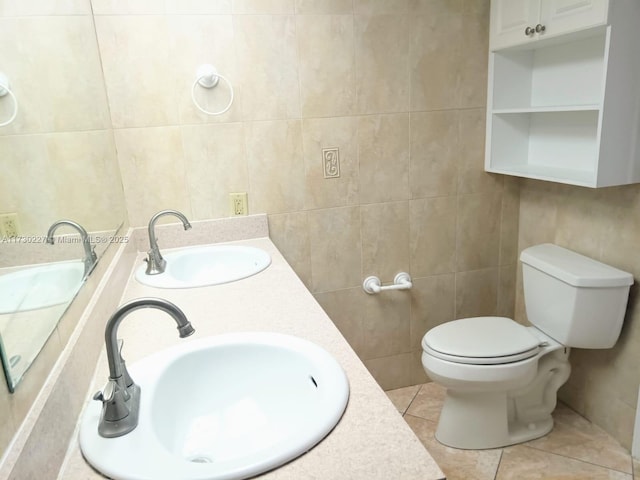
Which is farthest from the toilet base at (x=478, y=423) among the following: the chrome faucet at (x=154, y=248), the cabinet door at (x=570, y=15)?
the cabinet door at (x=570, y=15)

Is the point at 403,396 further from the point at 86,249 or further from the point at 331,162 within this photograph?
the point at 86,249

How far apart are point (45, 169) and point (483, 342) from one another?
5.31 ft

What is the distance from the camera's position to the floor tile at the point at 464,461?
1820 millimetres

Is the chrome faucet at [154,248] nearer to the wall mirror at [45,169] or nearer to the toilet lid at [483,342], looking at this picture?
the wall mirror at [45,169]

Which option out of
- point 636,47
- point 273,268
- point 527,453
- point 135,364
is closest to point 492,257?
point 527,453

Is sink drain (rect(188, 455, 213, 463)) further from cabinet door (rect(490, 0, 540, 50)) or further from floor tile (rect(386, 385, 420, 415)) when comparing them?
cabinet door (rect(490, 0, 540, 50))

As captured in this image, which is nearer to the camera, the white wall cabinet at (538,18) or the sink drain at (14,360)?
the sink drain at (14,360)

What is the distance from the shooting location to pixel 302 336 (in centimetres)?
107

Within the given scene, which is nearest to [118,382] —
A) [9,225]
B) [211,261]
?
[9,225]

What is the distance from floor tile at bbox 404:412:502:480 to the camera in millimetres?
1820

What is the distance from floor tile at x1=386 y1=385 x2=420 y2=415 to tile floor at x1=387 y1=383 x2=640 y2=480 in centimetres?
17

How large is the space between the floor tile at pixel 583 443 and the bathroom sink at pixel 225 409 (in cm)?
147

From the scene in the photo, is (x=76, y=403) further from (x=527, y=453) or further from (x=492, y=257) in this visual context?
(x=492, y=257)

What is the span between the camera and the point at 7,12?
84 centimetres
